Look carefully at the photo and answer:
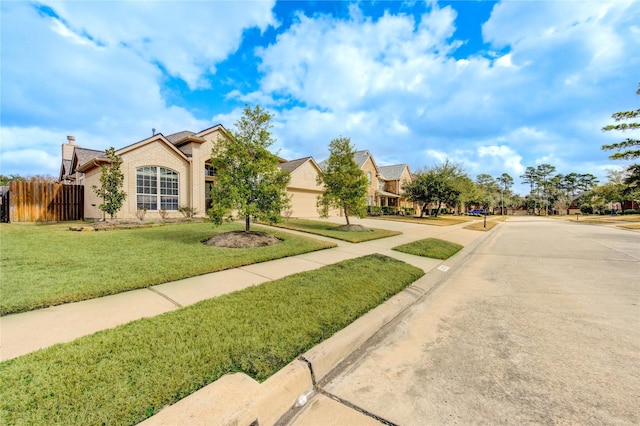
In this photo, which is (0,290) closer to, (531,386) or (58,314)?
(58,314)

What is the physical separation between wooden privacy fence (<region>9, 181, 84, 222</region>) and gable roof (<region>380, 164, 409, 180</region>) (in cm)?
3880

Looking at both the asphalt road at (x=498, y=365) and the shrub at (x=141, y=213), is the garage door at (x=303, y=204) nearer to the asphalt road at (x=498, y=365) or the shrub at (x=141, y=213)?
the shrub at (x=141, y=213)

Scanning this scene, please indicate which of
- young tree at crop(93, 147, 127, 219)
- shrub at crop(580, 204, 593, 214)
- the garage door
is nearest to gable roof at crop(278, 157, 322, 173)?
the garage door

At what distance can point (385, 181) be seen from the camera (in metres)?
43.7

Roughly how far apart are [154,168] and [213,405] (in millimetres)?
17580

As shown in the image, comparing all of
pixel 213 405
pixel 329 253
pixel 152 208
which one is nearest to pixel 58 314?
pixel 213 405

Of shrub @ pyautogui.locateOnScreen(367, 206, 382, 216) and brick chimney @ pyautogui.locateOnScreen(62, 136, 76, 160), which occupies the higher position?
brick chimney @ pyautogui.locateOnScreen(62, 136, 76, 160)

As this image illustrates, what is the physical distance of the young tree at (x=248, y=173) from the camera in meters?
9.01

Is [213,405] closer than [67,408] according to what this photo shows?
No

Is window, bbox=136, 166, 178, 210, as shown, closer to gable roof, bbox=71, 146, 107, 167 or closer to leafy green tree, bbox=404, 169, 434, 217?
gable roof, bbox=71, 146, 107, 167

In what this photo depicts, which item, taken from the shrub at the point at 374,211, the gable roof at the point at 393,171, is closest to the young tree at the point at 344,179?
the shrub at the point at 374,211

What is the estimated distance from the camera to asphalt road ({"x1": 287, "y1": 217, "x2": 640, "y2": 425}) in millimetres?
2184

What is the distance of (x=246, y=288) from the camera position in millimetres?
4633

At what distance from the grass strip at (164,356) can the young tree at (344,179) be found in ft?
34.5
